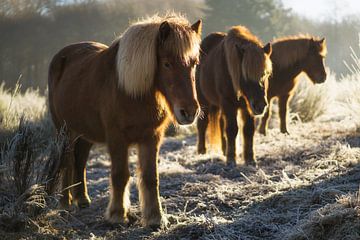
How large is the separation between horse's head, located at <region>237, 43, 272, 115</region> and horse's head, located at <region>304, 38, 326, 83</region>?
4.04 meters

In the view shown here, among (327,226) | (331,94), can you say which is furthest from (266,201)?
(331,94)

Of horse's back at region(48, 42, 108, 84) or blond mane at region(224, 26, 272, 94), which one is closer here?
horse's back at region(48, 42, 108, 84)

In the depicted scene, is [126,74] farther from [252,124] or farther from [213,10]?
[213,10]

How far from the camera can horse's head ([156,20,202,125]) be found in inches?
138

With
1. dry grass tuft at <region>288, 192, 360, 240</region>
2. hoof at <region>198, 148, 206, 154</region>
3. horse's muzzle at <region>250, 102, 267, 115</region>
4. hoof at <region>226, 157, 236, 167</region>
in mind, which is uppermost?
horse's muzzle at <region>250, 102, 267, 115</region>

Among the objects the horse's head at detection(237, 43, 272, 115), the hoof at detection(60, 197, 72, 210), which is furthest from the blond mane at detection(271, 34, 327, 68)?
the hoof at detection(60, 197, 72, 210)

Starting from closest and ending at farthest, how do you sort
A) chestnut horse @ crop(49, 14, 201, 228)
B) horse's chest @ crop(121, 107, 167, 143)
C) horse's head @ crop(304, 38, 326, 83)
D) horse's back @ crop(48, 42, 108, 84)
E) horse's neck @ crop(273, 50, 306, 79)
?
chestnut horse @ crop(49, 14, 201, 228), horse's chest @ crop(121, 107, 167, 143), horse's back @ crop(48, 42, 108, 84), horse's neck @ crop(273, 50, 306, 79), horse's head @ crop(304, 38, 326, 83)

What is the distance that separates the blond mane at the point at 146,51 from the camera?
362 cm

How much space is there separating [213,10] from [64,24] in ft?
34.2

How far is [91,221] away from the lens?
170 inches

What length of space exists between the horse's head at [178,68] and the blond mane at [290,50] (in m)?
6.29

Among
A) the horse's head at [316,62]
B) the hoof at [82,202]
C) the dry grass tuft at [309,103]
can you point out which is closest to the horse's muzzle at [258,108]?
the hoof at [82,202]

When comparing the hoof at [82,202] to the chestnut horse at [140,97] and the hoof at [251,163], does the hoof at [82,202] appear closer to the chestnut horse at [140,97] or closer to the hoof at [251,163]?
the chestnut horse at [140,97]

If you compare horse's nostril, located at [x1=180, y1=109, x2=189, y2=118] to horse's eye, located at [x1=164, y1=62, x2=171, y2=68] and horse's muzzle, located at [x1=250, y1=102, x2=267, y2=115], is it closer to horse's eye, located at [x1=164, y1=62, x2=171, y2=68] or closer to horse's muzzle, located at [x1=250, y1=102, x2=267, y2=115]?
horse's eye, located at [x1=164, y1=62, x2=171, y2=68]
